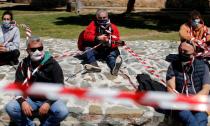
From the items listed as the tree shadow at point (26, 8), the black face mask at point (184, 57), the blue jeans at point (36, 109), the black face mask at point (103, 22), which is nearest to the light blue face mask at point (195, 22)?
the black face mask at point (103, 22)

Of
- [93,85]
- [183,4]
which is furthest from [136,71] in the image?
[183,4]

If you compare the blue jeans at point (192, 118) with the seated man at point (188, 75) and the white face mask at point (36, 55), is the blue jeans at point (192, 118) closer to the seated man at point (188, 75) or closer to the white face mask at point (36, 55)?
the seated man at point (188, 75)

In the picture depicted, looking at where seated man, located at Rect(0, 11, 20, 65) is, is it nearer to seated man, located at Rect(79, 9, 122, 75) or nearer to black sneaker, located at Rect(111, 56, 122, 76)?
seated man, located at Rect(79, 9, 122, 75)

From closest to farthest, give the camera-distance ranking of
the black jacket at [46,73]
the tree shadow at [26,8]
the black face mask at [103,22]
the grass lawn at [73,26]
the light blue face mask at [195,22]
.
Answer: the black jacket at [46,73], the black face mask at [103,22], the light blue face mask at [195,22], the grass lawn at [73,26], the tree shadow at [26,8]

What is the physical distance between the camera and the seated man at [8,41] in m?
8.70

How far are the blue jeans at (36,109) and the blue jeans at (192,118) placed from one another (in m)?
1.60

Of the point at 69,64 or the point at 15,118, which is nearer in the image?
the point at 15,118

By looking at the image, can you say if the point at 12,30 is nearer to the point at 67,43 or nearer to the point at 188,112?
the point at 67,43

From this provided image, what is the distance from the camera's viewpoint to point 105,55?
8938mm

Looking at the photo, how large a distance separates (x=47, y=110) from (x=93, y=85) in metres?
1.92

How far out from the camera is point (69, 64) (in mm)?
9109

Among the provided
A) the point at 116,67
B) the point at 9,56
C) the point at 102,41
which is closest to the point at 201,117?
the point at 116,67

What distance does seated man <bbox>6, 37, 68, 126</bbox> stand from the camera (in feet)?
20.6

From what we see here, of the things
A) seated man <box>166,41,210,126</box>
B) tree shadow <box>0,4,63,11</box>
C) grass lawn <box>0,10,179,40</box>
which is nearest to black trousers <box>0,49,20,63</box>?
seated man <box>166,41,210,126</box>
